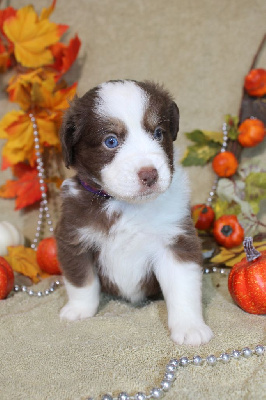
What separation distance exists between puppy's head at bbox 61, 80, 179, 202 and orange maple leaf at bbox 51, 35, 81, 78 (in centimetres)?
160

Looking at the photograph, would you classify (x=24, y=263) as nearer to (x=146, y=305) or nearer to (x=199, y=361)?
(x=146, y=305)

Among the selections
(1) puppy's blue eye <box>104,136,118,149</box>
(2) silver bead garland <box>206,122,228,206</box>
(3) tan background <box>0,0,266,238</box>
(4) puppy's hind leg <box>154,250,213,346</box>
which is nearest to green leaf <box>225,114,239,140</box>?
(2) silver bead garland <box>206,122,228,206</box>

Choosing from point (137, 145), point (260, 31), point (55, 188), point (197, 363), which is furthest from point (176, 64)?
point (197, 363)

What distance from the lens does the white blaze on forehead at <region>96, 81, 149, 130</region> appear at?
248 centimetres

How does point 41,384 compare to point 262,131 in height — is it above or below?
below

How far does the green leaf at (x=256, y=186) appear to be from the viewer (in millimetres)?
3998

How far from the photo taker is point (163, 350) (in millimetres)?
2332

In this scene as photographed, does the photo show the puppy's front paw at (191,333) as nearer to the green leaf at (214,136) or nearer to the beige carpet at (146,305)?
the beige carpet at (146,305)

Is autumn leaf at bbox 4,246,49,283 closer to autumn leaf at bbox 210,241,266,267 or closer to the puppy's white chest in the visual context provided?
the puppy's white chest

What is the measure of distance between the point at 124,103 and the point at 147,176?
0.45 meters

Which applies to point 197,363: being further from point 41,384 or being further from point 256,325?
point 41,384

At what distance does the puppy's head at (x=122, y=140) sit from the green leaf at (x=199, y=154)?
5.04 feet

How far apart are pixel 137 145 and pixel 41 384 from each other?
47.2 inches

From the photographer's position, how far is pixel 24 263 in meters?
3.83
